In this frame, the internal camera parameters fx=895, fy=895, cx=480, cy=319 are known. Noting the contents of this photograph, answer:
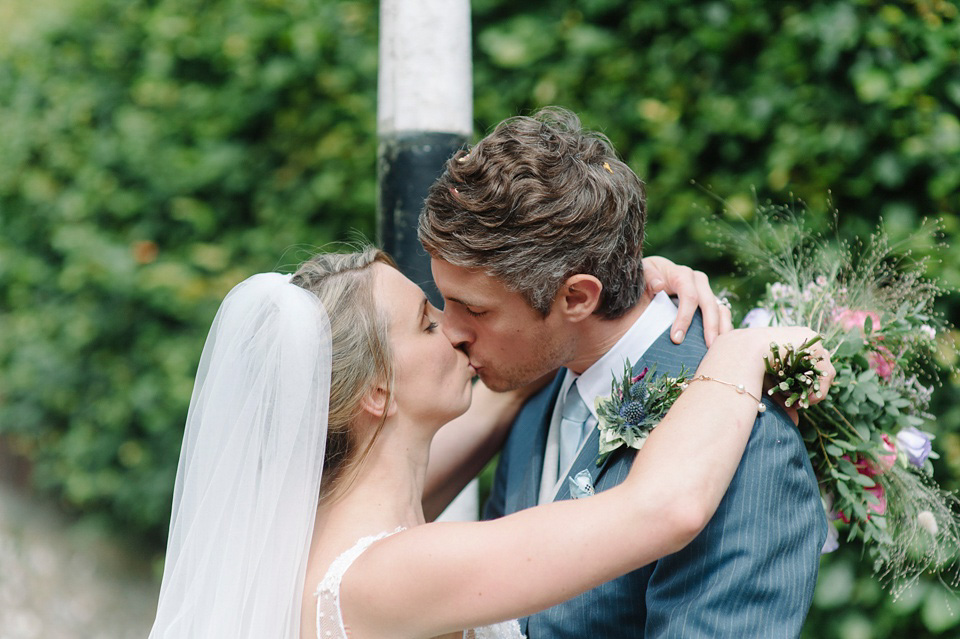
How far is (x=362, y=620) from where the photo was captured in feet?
6.72

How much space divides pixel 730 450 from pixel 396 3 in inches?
61.4

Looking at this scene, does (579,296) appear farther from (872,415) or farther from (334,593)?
(334,593)

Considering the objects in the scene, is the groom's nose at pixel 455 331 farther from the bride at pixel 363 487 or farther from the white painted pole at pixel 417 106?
the white painted pole at pixel 417 106

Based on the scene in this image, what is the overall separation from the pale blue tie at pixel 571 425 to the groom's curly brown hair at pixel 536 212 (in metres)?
0.34

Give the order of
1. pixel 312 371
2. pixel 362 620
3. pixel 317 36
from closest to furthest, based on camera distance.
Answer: pixel 362 620
pixel 312 371
pixel 317 36

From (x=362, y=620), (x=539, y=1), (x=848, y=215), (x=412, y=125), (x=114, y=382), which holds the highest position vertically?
(x=539, y=1)

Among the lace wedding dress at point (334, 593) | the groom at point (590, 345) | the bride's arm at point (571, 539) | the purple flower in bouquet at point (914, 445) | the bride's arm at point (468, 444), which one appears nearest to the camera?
the bride's arm at point (571, 539)

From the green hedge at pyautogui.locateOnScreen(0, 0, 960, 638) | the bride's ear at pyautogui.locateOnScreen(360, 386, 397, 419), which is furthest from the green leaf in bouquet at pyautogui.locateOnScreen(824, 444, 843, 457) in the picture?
the bride's ear at pyautogui.locateOnScreen(360, 386, 397, 419)

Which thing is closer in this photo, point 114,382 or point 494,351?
point 494,351

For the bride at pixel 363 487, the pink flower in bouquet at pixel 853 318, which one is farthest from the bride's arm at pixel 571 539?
the pink flower in bouquet at pixel 853 318

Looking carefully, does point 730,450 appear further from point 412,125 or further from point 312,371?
point 412,125

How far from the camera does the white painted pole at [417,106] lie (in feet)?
8.35

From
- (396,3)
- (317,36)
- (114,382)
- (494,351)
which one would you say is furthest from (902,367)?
(114,382)

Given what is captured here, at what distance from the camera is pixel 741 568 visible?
1.93 metres
